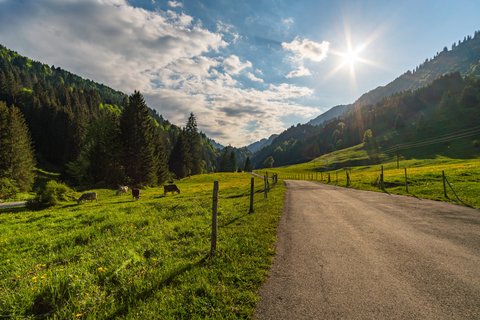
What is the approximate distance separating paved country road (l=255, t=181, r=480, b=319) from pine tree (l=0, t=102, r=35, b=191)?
56.8m

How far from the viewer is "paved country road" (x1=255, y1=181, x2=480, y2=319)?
4746mm

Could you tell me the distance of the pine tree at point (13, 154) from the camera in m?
45.0

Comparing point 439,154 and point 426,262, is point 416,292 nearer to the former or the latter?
point 426,262

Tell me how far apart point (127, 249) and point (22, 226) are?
36.5 feet

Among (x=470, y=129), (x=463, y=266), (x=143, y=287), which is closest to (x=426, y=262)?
(x=463, y=266)

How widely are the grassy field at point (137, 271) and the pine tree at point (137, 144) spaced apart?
39.6m

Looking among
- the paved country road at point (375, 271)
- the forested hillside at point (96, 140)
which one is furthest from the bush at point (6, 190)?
the paved country road at point (375, 271)

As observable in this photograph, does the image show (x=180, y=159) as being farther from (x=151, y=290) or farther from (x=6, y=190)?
(x=151, y=290)

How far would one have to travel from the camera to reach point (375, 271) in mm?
6461

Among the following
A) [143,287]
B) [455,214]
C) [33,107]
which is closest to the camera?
[143,287]

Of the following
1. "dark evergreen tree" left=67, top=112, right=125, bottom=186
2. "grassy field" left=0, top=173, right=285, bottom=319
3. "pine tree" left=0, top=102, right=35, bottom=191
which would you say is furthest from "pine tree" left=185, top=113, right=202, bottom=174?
"grassy field" left=0, top=173, right=285, bottom=319

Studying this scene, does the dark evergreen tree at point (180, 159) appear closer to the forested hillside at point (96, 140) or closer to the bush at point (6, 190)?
the forested hillside at point (96, 140)

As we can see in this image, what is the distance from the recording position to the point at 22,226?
14406 millimetres

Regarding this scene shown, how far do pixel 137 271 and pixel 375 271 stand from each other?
668 cm
